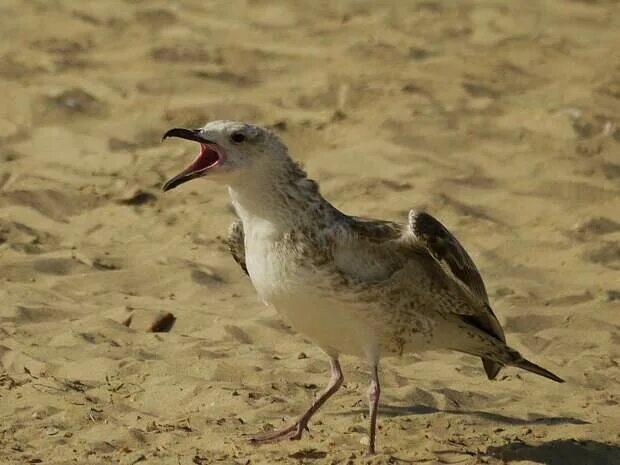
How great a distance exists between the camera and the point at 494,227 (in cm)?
875

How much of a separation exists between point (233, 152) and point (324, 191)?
3.51 m

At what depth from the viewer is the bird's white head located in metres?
5.66

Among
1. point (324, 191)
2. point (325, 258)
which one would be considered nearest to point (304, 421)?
point (325, 258)

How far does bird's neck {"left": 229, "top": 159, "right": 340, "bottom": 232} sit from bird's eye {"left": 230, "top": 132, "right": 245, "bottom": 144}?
0.13 metres

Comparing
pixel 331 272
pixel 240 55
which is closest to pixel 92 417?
pixel 331 272

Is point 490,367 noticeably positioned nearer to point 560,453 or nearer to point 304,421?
point 560,453

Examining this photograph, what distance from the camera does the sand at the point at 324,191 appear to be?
6141 mm

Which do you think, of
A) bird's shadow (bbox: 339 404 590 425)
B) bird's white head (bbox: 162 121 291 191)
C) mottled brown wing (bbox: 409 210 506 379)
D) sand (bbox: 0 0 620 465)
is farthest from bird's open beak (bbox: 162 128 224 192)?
bird's shadow (bbox: 339 404 590 425)

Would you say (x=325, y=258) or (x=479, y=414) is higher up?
(x=325, y=258)

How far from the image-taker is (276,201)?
18.7 feet

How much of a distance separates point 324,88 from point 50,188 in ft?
7.94

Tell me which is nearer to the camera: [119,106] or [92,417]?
[92,417]

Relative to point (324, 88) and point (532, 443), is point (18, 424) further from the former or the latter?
point (324, 88)

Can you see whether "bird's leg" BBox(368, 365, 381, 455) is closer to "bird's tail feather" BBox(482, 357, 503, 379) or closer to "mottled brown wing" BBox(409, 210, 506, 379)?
"mottled brown wing" BBox(409, 210, 506, 379)
